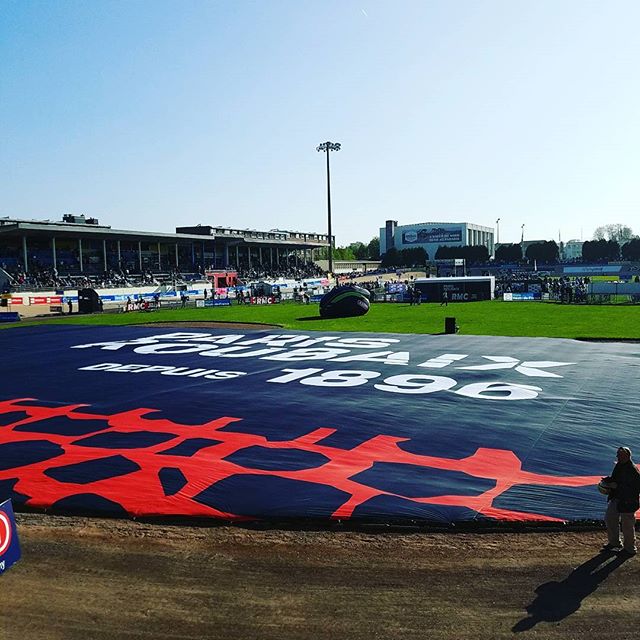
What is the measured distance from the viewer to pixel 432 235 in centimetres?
17988

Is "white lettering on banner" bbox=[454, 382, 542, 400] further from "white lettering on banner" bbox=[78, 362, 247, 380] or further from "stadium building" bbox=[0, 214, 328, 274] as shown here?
"stadium building" bbox=[0, 214, 328, 274]

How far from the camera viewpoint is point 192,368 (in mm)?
21703

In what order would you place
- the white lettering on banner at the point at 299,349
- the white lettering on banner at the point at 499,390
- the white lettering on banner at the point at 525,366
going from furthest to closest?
the white lettering on banner at the point at 299,349, the white lettering on banner at the point at 525,366, the white lettering on banner at the point at 499,390

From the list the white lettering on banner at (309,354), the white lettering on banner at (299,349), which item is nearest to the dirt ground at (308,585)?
the white lettering on banner at (299,349)

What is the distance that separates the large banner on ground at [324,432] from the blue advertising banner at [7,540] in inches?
77.8

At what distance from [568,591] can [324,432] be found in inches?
282

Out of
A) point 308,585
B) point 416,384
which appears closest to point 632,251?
point 416,384

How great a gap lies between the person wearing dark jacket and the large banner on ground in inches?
38.4

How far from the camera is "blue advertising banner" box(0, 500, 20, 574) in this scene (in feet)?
24.1

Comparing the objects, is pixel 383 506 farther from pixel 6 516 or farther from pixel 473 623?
pixel 6 516

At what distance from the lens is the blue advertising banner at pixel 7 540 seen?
7.36 metres

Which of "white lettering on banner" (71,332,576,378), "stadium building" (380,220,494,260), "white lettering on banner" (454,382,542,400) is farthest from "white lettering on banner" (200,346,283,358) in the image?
"stadium building" (380,220,494,260)

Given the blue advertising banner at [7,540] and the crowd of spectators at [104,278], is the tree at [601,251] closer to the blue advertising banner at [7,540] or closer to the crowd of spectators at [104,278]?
the crowd of spectators at [104,278]

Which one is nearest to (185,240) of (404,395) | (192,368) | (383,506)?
(192,368)
